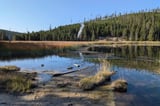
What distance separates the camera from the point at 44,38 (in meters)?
171

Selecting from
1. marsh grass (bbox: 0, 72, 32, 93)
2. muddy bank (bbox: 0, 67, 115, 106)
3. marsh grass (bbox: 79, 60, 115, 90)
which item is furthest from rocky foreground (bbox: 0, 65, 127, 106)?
marsh grass (bbox: 0, 72, 32, 93)

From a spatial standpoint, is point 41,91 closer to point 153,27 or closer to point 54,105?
point 54,105

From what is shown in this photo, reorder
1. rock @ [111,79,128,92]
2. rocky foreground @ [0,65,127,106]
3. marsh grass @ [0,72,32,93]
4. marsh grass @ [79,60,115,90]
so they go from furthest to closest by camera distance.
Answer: marsh grass @ [79,60,115,90]
rock @ [111,79,128,92]
marsh grass @ [0,72,32,93]
rocky foreground @ [0,65,127,106]

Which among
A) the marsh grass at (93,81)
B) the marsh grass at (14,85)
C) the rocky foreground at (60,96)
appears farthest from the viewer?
the marsh grass at (93,81)

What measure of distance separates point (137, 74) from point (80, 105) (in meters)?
17.6

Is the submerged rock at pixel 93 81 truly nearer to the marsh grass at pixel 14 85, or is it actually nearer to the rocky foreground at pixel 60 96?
the rocky foreground at pixel 60 96

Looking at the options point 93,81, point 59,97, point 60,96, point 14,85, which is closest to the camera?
point 59,97

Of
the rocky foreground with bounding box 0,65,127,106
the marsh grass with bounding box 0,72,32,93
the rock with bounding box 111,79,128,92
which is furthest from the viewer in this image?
the rock with bounding box 111,79,128,92

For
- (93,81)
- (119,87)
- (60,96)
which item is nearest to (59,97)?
(60,96)

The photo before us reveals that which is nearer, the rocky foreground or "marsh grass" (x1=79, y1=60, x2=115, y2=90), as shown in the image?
the rocky foreground

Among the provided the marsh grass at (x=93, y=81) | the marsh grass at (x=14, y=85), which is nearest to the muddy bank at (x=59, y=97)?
the marsh grass at (x=93, y=81)

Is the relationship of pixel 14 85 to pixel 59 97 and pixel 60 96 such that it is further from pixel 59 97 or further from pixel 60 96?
pixel 59 97

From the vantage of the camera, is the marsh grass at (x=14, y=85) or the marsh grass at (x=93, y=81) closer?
the marsh grass at (x=14, y=85)

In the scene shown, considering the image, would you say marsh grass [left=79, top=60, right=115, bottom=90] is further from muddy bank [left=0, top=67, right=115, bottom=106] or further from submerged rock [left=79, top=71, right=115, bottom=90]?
muddy bank [left=0, top=67, right=115, bottom=106]
